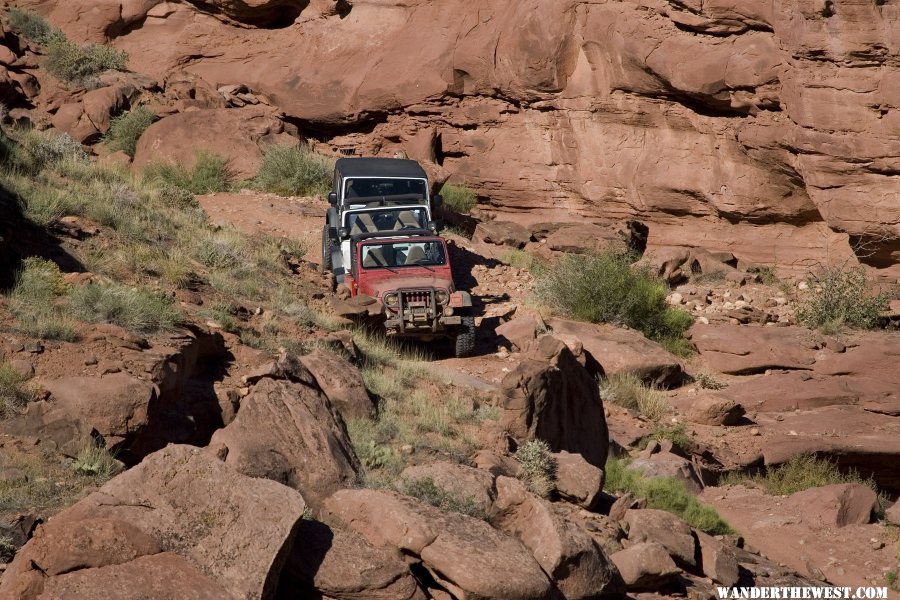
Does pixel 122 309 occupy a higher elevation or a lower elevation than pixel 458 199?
higher

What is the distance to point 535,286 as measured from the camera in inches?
778

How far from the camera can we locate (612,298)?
18.5m

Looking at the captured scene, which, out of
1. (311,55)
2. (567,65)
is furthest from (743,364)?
(311,55)

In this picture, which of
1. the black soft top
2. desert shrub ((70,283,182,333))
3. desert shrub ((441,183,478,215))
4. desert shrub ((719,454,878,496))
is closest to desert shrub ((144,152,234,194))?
the black soft top

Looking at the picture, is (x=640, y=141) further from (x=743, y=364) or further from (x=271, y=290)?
(x=271, y=290)

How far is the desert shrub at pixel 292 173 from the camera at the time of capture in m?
23.0

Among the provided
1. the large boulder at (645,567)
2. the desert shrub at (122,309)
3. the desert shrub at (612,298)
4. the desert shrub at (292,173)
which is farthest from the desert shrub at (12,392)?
the desert shrub at (292,173)

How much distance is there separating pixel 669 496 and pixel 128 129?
58.3ft

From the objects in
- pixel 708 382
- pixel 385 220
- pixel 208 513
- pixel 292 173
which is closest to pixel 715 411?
pixel 708 382

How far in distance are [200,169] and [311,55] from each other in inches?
217

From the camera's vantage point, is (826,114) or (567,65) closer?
(826,114)

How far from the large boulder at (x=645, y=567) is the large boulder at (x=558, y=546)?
0.31m

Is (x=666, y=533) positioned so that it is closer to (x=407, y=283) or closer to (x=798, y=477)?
(x=798, y=477)

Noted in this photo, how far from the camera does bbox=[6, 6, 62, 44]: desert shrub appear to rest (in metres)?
27.1
